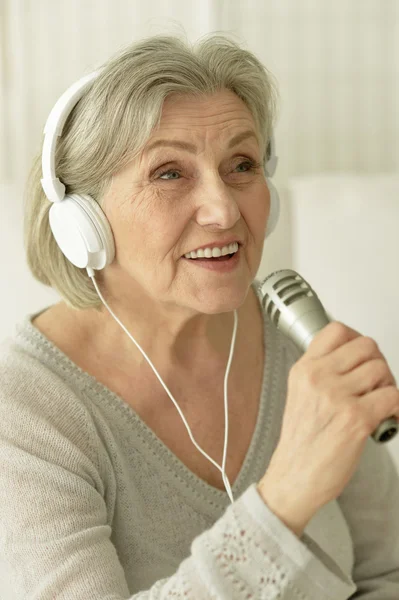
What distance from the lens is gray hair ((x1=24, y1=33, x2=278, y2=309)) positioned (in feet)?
4.10

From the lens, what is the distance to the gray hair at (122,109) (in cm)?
125

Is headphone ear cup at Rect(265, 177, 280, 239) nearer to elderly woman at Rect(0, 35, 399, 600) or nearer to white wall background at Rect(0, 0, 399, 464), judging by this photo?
elderly woman at Rect(0, 35, 399, 600)

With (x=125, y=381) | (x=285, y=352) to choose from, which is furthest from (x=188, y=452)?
(x=285, y=352)

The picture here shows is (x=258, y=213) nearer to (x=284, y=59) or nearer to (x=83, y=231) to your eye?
(x=83, y=231)

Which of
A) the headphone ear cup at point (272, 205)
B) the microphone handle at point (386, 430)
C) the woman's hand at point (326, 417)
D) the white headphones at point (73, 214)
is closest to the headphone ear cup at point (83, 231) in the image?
the white headphones at point (73, 214)

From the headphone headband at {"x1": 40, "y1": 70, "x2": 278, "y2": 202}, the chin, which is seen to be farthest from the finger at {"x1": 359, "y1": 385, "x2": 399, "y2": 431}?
the headphone headband at {"x1": 40, "y1": 70, "x2": 278, "y2": 202}

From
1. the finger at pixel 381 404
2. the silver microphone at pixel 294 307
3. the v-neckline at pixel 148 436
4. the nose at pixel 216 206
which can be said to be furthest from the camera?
the v-neckline at pixel 148 436

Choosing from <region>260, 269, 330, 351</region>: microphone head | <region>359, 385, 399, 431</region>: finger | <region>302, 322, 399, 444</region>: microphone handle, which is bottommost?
<region>302, 322, 399, 444</region>: microphone handle

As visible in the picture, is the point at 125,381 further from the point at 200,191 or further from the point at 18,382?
the point at 200,191

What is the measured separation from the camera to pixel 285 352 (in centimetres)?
156

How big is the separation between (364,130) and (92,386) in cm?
118

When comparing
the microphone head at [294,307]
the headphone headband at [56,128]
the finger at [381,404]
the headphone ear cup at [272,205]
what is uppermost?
the headphone headband at [56,128]

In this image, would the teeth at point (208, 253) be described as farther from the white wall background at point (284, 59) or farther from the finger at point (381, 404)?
the white wall background at point (284, 59)

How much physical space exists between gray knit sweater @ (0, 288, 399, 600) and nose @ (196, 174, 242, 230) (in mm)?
316
